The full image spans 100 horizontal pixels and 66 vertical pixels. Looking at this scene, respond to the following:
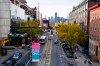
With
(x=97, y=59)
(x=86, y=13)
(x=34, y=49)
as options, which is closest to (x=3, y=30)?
(x=34, y=49)

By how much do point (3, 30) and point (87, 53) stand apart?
7801 centimetres

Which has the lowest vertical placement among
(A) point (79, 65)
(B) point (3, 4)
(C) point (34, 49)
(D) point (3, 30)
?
(A) point (79, 65)

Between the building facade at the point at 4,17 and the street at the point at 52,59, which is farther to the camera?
the street at the point at 52,59

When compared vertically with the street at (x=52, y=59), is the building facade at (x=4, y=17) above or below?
above

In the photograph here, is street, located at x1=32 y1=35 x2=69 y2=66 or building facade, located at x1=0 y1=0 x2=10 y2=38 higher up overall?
building facade, located at x1=0 y1=0 x2=10 y2=38

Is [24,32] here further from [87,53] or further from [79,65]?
[79,65]

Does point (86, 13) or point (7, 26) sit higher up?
point (86, 13)

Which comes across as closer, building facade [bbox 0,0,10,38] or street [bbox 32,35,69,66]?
building facade [bbox 0,0,10,38]

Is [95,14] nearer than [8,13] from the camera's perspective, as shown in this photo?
No

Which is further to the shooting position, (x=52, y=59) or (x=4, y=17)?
(x=52, y=59)

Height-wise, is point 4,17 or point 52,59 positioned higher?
point 4,17

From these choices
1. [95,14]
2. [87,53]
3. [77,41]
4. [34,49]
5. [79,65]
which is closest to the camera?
[34,49]

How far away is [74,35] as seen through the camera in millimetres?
92312

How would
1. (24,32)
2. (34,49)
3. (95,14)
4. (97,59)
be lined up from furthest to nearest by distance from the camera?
(24,32) < (95,14) < (97,59) < (34,49)
